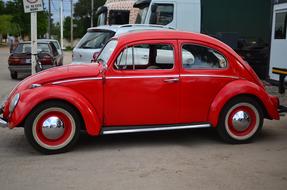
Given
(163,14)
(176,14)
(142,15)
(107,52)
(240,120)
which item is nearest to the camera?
(240,120)

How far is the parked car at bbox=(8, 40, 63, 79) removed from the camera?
16.3 meters

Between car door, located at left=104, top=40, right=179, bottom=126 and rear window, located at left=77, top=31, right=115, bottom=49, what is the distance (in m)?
5.12

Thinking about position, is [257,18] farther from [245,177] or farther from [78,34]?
[78,34]

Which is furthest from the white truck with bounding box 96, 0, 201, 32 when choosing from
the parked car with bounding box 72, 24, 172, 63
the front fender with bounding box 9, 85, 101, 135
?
the front fender with bounding box 9, 85, 101, 135

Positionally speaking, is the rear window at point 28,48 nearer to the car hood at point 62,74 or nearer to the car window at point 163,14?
the car window at point 163,14

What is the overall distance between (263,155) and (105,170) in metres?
2.29

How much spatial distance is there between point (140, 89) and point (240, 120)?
1658 millimetres

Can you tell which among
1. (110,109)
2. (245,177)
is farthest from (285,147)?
(110,109)

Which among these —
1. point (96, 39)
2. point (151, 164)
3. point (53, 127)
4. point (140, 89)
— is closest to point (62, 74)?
point (53, 127)

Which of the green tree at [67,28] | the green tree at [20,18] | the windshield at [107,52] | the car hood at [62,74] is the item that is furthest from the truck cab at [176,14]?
the green tree at [67,28]

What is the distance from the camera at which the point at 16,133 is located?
25.5ft

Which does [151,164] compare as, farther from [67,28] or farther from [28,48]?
[67,28]

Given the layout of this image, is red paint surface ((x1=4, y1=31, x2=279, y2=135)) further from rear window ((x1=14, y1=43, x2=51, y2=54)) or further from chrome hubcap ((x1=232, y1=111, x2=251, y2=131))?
rear window ((x1=14, y1=43, x2=51, y2=54))

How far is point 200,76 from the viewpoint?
22.5 ft
